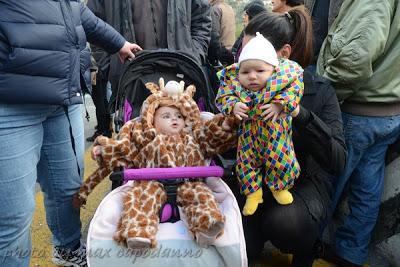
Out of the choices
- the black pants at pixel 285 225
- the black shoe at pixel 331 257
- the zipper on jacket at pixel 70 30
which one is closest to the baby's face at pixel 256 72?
the black pants at pixel 285 225

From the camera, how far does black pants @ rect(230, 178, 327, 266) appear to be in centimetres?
192

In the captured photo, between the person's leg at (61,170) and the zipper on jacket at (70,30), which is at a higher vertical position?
the zipper on jacket at (70,30)

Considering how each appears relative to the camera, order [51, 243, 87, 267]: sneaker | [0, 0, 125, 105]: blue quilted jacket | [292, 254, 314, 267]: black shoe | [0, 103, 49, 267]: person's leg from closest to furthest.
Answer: [0, 0, 125, 105]: blue quilted jacket, [0, 103, 49, 267]: person's leg, [292, 254, 314, 267]: black shoe, [51, 243, 87, 267]: sneaker

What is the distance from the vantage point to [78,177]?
2.21 metres

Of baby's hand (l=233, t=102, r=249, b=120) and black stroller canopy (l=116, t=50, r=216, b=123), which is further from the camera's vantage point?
black stroller canopy (l=116, t=50, r=216, b=123)

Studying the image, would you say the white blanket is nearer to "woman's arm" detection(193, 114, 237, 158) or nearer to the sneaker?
"woman's arm" detection(193, 114, 237, 158)

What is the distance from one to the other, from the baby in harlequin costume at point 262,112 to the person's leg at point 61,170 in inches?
35.2

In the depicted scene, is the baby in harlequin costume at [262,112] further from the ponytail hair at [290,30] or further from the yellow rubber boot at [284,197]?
the ponytail hair at [290,30]

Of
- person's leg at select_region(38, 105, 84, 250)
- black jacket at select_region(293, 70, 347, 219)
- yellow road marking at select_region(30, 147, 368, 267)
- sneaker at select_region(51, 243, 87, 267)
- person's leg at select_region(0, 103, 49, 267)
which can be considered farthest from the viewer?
yellow road marking at select_region(30, 147, 368, 267)

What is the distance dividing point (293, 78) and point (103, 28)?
1.26 metres

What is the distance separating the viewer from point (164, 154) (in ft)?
6.69

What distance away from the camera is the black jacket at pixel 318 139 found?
186cm

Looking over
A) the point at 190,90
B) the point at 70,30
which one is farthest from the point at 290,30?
the point at 70,30

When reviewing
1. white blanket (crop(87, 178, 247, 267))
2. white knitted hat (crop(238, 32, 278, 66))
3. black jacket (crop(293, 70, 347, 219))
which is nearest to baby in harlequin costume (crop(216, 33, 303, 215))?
white knitted hat (crop(238, 32, 278, 66))
